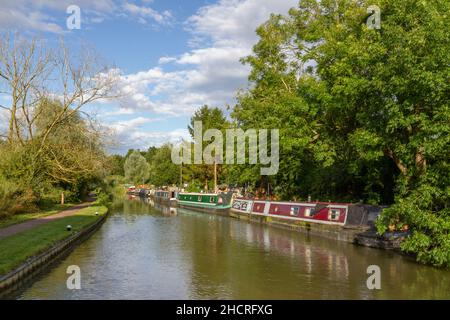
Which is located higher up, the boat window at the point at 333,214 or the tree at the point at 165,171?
the tree at the point at 165,171

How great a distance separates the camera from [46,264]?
13352 millimetres

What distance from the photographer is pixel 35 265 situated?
1228 cm

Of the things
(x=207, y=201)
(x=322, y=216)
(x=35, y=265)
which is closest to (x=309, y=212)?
(x=322, y=216)

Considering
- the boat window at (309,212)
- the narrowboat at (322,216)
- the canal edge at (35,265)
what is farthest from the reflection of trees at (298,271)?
the canal edge at (35,265)

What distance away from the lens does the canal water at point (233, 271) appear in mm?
10586

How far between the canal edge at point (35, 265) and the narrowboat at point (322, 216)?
11135 millimetres

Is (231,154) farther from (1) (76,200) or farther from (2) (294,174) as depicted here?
(1) (76,200)

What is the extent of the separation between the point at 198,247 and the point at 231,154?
1629cm

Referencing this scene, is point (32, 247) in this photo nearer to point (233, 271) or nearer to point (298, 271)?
point (233, 271)

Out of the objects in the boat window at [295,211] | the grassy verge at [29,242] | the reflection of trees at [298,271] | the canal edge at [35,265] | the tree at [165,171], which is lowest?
the reflection of trees at [298,271]

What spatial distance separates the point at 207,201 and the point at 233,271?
27.0m

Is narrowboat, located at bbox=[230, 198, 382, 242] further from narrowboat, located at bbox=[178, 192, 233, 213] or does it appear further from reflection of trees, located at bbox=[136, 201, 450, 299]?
narrowboat, located at bbox=[178, 192, 233, 213]

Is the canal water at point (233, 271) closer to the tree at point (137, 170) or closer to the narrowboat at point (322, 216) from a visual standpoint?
the narrowboat at point (322, 216)

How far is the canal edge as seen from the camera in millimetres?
10172
